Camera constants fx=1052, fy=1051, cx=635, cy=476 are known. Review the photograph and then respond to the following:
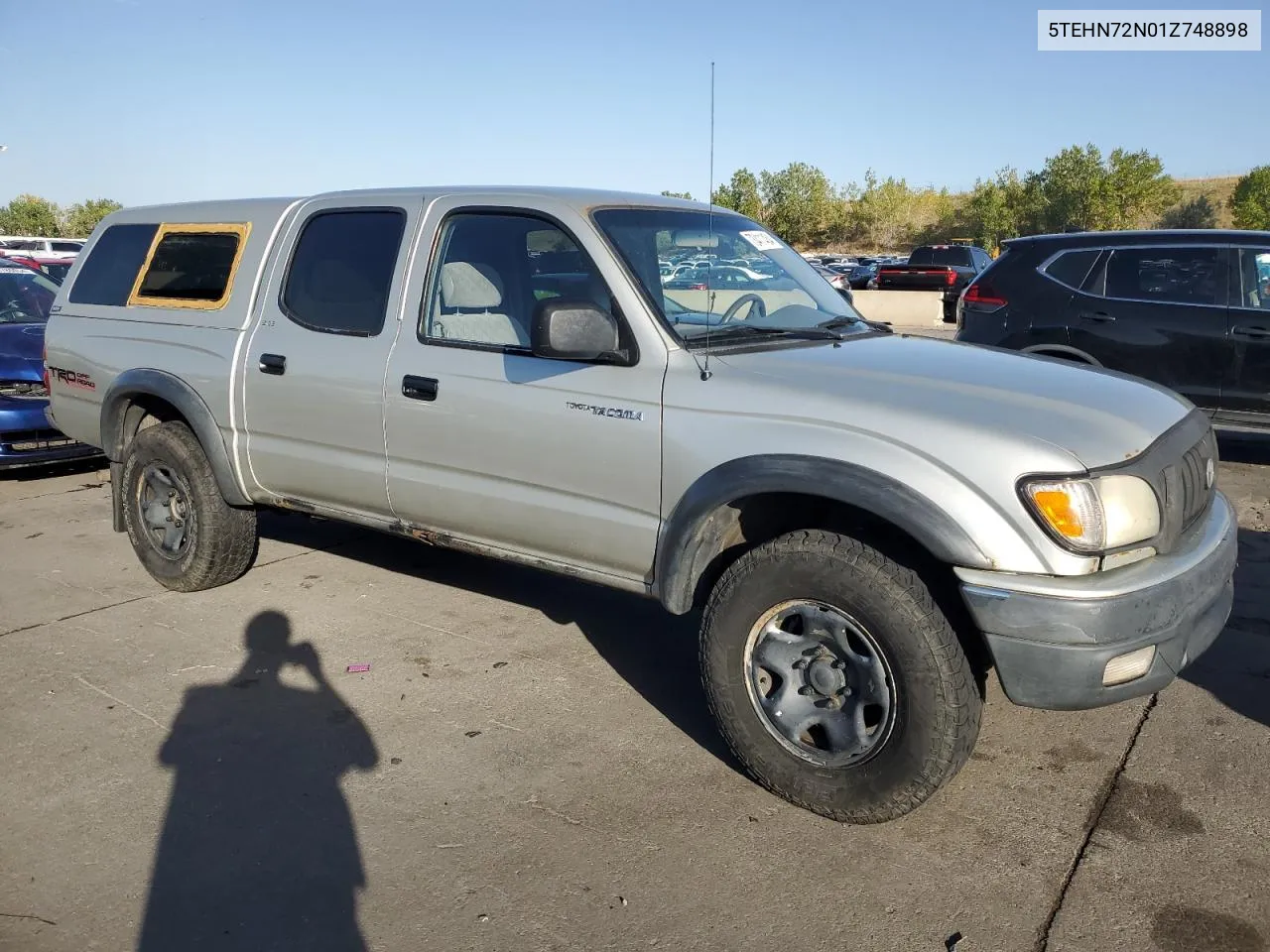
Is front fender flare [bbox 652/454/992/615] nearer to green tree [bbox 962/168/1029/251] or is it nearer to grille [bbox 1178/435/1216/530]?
grille [bbox 1178/435/1216/530]

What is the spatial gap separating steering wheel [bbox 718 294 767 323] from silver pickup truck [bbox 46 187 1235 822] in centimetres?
1

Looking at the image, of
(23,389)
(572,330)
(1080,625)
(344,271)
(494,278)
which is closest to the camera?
(1080,625)

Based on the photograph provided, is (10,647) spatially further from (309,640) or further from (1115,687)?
(1115,687)

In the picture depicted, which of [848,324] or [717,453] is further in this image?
[848,324]

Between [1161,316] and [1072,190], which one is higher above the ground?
[1072,190]

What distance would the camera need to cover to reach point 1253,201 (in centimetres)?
5531

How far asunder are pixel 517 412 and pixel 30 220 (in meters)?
90.5

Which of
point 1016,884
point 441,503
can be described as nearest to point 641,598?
point 441,503

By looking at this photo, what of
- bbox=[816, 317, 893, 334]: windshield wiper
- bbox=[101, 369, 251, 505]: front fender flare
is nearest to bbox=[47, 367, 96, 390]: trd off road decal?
bbox=[101, 369, 251, 505]: front fender flare

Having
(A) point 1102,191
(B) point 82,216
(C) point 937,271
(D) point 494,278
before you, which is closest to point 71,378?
(D) point 494,278

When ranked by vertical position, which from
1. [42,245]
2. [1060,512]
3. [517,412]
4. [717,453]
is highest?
[42,245]

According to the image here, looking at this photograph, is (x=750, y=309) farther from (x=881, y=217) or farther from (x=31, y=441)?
(x=881, y=217)

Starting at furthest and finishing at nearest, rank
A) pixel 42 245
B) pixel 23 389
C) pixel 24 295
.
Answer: pixel 42 245 → pixel 24 295 → pixel 23 389

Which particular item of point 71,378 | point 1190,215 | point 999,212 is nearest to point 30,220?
point 999,212
